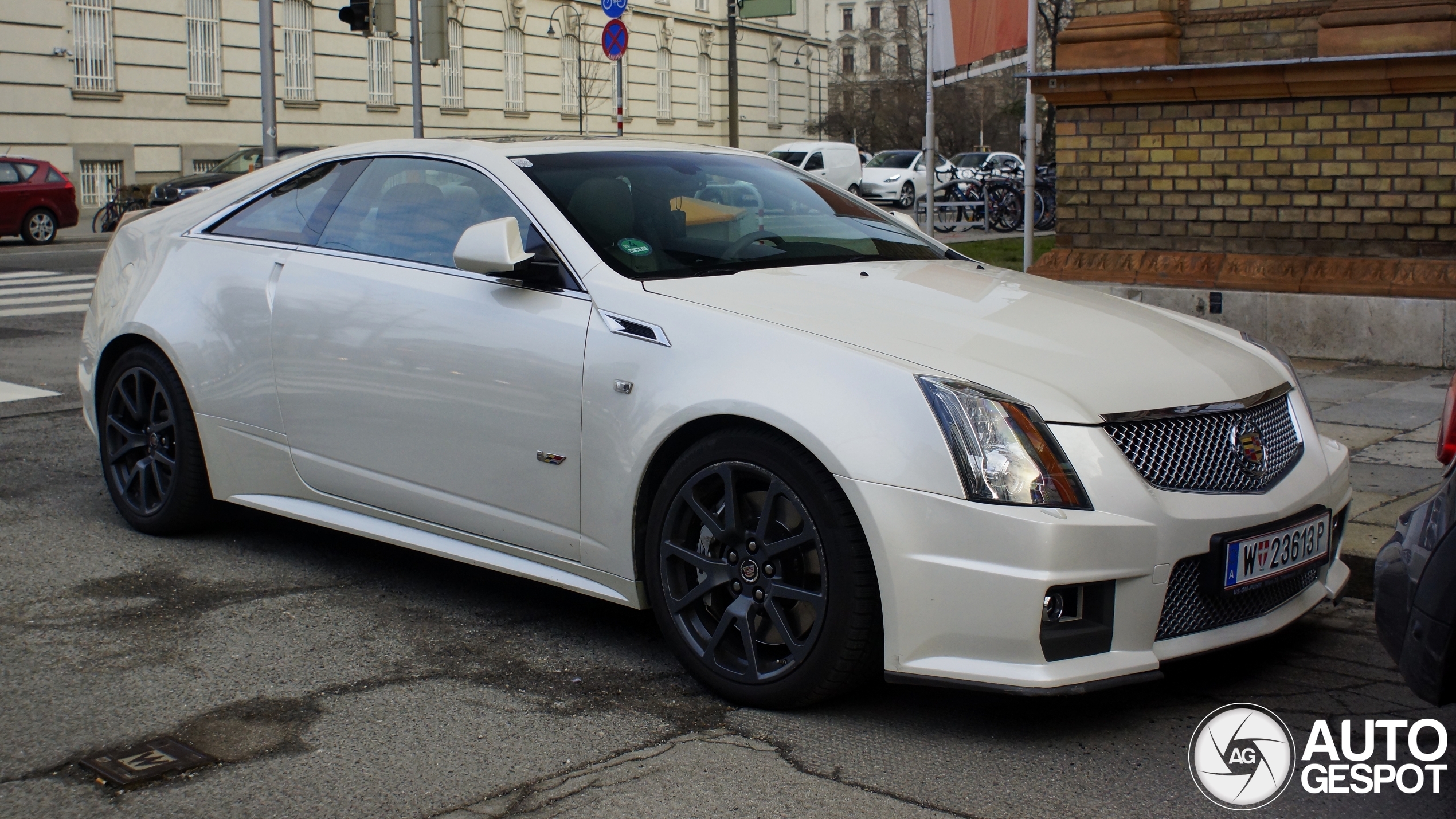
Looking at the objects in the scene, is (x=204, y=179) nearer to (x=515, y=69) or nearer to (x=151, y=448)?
(x=515, y=69)

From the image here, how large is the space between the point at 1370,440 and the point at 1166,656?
3.77 meters

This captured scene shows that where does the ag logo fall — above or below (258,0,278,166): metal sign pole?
below

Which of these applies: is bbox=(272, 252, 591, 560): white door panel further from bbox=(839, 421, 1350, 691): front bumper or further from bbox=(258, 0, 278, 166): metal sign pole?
bbox=(258, 0, 278, 166): metal sign pole

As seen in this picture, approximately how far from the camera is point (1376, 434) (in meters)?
6.71

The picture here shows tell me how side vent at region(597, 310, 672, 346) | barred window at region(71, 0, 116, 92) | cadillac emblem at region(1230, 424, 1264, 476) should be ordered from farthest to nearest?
1. barred window at region(71, 0, 116, 92)
2. side vent at region(597, 310, 672, 346)
3. cadillac emblem at region(1230, 424, 1264, 476)

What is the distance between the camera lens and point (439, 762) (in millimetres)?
3277

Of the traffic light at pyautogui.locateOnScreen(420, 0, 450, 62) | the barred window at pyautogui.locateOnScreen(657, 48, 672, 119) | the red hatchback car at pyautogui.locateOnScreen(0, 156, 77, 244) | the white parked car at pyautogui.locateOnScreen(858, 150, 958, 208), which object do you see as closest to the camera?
the traffic light at pyautogui.locateOnScreen(420, 0, 450, 62)

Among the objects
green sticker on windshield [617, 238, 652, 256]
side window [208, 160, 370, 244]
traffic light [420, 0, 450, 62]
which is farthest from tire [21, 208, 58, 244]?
green sticker on windshield [617, 238, 652, 256]

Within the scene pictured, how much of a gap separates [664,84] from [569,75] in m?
5.45

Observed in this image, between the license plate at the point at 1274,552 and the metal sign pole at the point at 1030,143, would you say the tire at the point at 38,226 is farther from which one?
the license plate at the point at 1274,552

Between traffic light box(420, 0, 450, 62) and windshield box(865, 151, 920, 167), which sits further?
windshield box(865, 151, 920, 167)

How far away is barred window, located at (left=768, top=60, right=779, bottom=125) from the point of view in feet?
180

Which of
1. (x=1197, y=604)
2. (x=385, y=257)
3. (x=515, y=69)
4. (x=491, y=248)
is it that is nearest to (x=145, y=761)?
(x=491, y=248)

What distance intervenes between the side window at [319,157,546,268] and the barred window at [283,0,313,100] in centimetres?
3229
